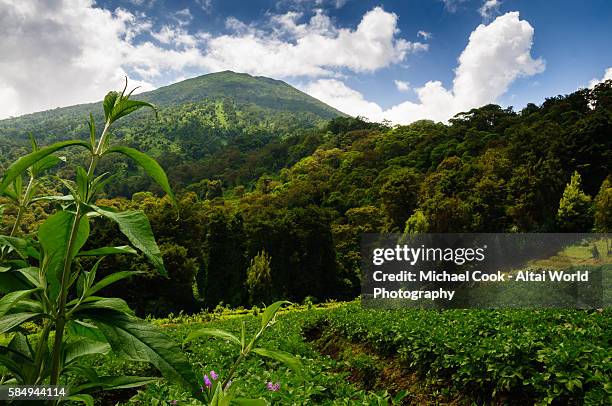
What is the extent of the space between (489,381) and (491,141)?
3837 cm

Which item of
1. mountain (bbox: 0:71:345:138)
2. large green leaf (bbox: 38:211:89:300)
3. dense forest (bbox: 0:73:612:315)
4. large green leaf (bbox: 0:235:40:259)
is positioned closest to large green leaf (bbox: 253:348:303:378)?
large green leaf (bbox: 38:211:89:300)

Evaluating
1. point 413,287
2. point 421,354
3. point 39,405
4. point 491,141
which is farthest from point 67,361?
point 491,141

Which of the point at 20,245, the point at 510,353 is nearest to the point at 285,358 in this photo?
the point at 20,245

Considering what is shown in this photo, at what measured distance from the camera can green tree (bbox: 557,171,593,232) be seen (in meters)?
25.0

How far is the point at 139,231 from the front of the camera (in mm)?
792

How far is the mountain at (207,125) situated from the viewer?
76.2 m

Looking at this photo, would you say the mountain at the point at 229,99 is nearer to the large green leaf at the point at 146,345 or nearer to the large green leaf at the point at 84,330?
the large green leaf at the point at 84,330

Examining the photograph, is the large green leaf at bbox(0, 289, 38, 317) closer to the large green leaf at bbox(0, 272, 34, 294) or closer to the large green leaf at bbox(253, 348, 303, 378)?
the large green leaf at bbox(0, 272, 34, 294)

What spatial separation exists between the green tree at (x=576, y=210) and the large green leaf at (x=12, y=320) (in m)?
28.9

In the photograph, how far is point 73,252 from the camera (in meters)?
0.82

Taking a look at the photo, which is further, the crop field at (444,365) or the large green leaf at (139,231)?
the crop field at (444,365)

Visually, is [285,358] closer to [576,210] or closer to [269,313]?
[269,313]

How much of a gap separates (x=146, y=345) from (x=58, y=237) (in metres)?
0.26

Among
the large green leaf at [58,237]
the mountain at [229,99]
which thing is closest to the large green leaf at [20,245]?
the large green leaf at [58,237]
